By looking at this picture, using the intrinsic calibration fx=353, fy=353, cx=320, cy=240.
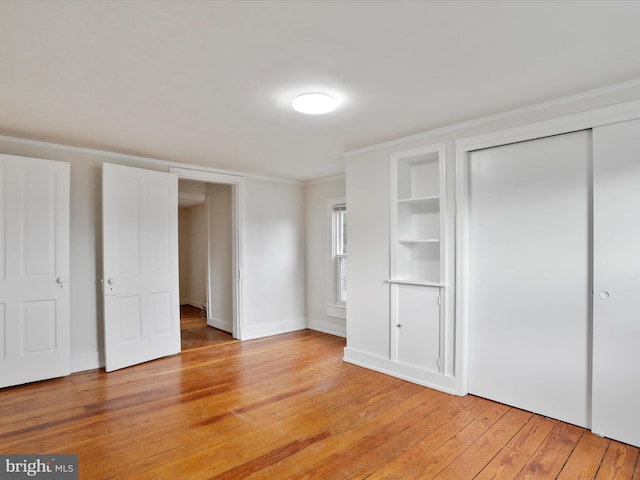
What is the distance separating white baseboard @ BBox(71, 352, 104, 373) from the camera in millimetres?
3863

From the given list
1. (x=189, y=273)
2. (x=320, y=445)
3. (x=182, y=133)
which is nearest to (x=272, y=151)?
(x=182, y=133)

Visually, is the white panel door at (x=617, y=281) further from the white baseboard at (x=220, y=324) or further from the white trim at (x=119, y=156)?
the white baseboard at (x=220, y=324)

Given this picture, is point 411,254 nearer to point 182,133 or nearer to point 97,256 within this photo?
point 182,133

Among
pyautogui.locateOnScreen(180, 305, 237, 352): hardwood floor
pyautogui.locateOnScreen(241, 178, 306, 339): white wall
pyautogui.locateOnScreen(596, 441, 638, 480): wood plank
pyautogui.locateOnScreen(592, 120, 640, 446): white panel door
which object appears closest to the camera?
pyautogui.locateOnScreen(596, 441, 638, 480): wood plank

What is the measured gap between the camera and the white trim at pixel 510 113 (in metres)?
Answer: 2.47

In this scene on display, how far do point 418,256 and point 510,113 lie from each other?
5.27 ft

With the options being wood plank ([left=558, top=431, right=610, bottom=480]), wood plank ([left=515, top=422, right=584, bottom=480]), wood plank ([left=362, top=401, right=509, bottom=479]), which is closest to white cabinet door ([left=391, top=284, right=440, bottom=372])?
wood plank ([left=362, top=401, right=509, bottom=479])

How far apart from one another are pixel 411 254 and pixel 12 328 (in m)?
4.08

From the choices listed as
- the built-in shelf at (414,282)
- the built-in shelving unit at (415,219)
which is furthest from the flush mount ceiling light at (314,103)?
the built-in shelf at (414,282)

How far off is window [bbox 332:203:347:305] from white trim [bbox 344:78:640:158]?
1582 millimetres

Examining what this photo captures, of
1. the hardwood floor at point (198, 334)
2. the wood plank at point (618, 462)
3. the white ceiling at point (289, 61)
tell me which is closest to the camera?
the white ceiling at point (289, 61)

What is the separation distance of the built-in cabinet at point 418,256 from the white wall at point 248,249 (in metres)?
2.37

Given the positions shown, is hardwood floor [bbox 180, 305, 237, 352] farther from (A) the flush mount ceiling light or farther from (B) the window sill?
(A) the flush mount ceiling light

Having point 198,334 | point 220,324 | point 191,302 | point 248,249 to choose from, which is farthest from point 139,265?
point 191,302
